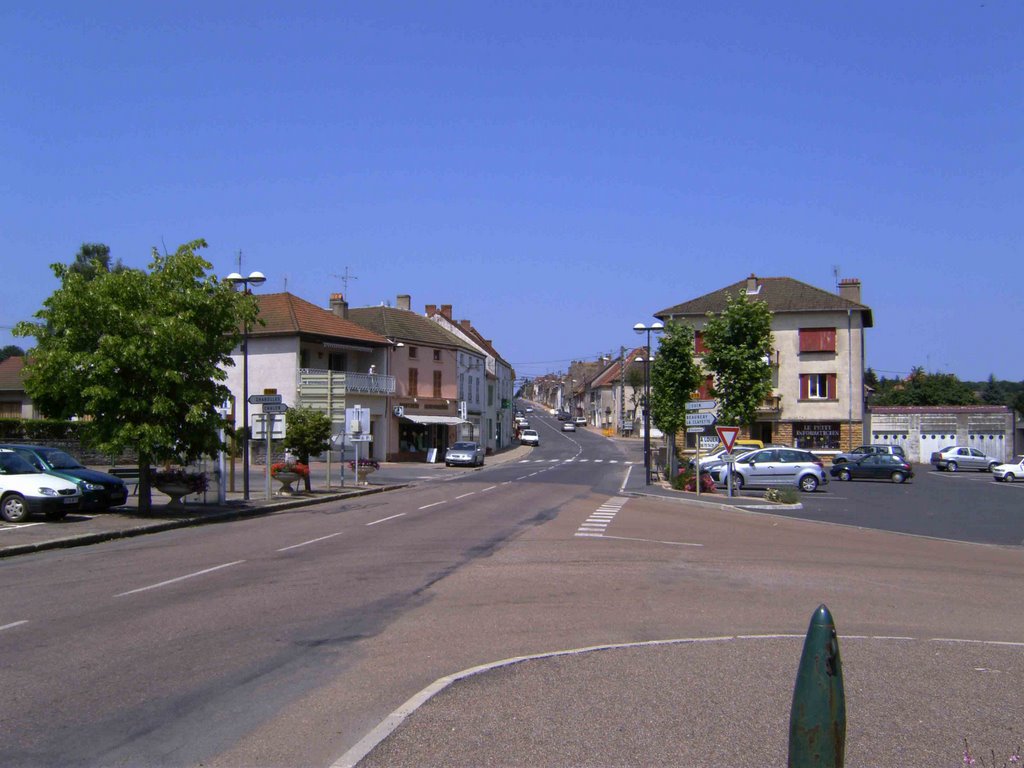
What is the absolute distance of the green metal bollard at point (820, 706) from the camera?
3658mm

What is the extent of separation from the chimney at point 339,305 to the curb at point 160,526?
3471 cm

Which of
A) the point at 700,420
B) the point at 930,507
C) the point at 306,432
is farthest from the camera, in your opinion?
the point at 306,432

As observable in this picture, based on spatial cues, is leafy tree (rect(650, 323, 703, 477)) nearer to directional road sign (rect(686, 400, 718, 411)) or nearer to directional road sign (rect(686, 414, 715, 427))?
directional road sign (rect(686, 400, 718, 411))

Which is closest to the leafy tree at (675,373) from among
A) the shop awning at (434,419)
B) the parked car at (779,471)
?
the parked car at (779,471)

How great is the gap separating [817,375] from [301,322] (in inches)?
1230

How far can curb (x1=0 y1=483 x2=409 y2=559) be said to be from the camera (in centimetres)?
1607

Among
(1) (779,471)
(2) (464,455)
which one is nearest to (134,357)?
(1) (779,471)

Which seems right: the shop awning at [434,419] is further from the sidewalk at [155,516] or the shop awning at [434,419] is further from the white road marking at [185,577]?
the white road marking at [185,577]

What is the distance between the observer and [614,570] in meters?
13.6

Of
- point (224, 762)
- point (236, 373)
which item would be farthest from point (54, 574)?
point (236, 373)

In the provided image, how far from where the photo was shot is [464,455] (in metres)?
55.9

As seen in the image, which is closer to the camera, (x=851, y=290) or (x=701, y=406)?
(x=701, y=406)

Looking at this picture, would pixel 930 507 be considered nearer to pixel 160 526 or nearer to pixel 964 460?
pixel 160 526

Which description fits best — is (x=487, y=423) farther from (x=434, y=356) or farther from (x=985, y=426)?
(x=985, y=426)
